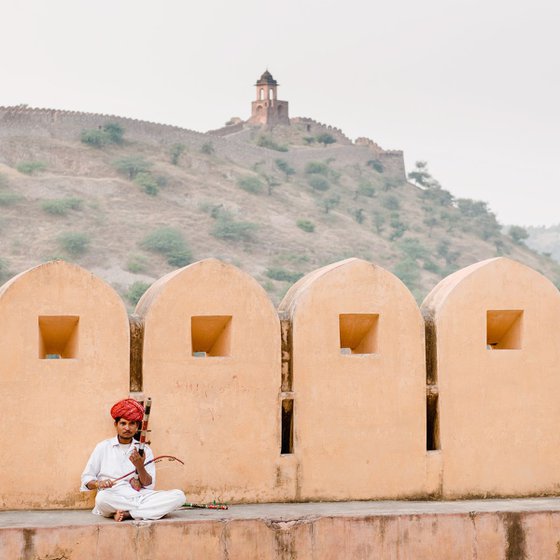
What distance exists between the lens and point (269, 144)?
7662 cm

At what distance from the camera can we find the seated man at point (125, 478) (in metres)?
5.39

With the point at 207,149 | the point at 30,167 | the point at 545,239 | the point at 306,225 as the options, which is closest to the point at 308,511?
the point at 30,167

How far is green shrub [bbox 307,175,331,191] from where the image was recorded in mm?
73250

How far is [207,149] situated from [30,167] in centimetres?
1233

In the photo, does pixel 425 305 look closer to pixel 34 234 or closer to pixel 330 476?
pixel 330 476

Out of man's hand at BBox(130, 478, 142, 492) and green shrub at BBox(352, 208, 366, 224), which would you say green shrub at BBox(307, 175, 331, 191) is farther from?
man's hand at BBox(130, 478, 142, 492)

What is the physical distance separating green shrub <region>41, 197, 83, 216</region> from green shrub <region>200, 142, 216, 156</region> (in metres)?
12.9

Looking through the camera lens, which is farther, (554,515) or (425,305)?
(425,305)

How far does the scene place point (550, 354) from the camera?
6.55 m

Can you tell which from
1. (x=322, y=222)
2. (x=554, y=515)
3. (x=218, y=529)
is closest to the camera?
(x=218, y=529)

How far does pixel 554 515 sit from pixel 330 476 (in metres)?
1.16

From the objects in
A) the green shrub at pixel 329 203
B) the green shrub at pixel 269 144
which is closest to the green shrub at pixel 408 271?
the green shrub at pixel 329 203

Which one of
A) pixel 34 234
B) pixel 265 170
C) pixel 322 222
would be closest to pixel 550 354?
pixel 34 234

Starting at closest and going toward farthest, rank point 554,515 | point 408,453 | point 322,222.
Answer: point 554,515, point 408,453, point 322,222
